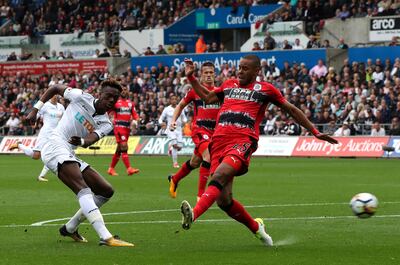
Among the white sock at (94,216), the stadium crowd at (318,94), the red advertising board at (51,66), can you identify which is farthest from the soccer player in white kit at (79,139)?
the red advertising board at (51,66)

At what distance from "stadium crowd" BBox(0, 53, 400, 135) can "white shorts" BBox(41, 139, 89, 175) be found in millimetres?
22733

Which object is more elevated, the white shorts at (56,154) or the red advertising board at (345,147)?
the white shorts at (56,154)

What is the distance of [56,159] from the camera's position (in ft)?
45.6

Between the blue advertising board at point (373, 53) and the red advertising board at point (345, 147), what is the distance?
20.9ft

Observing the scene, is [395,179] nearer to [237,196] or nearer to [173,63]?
[237,196]

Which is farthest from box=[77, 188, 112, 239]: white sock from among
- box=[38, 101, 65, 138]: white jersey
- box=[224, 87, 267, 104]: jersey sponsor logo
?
box=[38, 101, 65, 138]: white jersey

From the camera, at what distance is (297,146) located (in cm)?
4200

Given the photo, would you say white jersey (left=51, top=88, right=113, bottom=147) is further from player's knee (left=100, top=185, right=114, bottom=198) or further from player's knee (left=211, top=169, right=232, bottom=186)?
player's knee (left=211, top=169, right=232, bottom=186)

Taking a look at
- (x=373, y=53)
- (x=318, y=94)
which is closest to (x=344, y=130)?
(x=318, y=94)

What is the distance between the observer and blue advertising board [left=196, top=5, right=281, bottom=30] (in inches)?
2189

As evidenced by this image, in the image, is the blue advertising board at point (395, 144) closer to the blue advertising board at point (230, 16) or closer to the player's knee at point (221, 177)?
the blue advertising board at point (230, 16)

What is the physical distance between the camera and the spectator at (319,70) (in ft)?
151

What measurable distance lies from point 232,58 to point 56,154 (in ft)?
124

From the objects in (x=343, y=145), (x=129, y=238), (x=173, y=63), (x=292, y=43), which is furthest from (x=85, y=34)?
(x=129, y=238)
